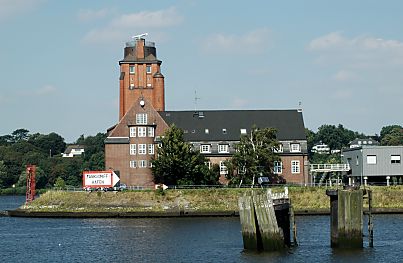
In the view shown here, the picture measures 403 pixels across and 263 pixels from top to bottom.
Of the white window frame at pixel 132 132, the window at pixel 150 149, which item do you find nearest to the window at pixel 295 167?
the window at pixel 150 149

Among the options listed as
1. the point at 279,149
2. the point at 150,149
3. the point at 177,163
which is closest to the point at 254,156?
the point at 279,149

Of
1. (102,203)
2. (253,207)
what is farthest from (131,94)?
(253,207)

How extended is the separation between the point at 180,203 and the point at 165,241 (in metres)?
26.3

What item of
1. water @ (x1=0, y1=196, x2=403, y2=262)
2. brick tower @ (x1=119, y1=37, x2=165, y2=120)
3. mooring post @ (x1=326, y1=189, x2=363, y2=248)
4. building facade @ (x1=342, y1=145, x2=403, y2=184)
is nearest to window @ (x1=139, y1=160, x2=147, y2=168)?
brick tower @ (x1=119, y1=37, x2=165, y2=120)

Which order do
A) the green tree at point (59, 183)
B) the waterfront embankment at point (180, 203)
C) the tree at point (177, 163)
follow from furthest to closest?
the green tree at point (59, 183)
the tree at point (177, 163)
the waterfront embankment at point (180, 203)

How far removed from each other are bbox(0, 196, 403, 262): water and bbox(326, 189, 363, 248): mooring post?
678mm

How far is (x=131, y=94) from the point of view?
117625mm

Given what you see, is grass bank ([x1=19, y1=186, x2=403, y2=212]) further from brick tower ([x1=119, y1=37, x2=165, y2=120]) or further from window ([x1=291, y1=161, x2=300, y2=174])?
brick tower ([x1=119, y1=37, x2=165, y2=120])

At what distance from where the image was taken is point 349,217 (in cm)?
5341

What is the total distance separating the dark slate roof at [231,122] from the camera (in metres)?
110

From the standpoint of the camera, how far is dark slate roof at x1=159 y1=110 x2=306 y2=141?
110 meters

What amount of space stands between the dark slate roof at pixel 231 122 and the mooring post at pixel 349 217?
2159 inches

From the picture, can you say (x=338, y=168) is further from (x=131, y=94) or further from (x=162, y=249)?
(x=162, y=249)

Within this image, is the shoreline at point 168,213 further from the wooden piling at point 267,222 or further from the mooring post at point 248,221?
the wooden piling at point 267,222
